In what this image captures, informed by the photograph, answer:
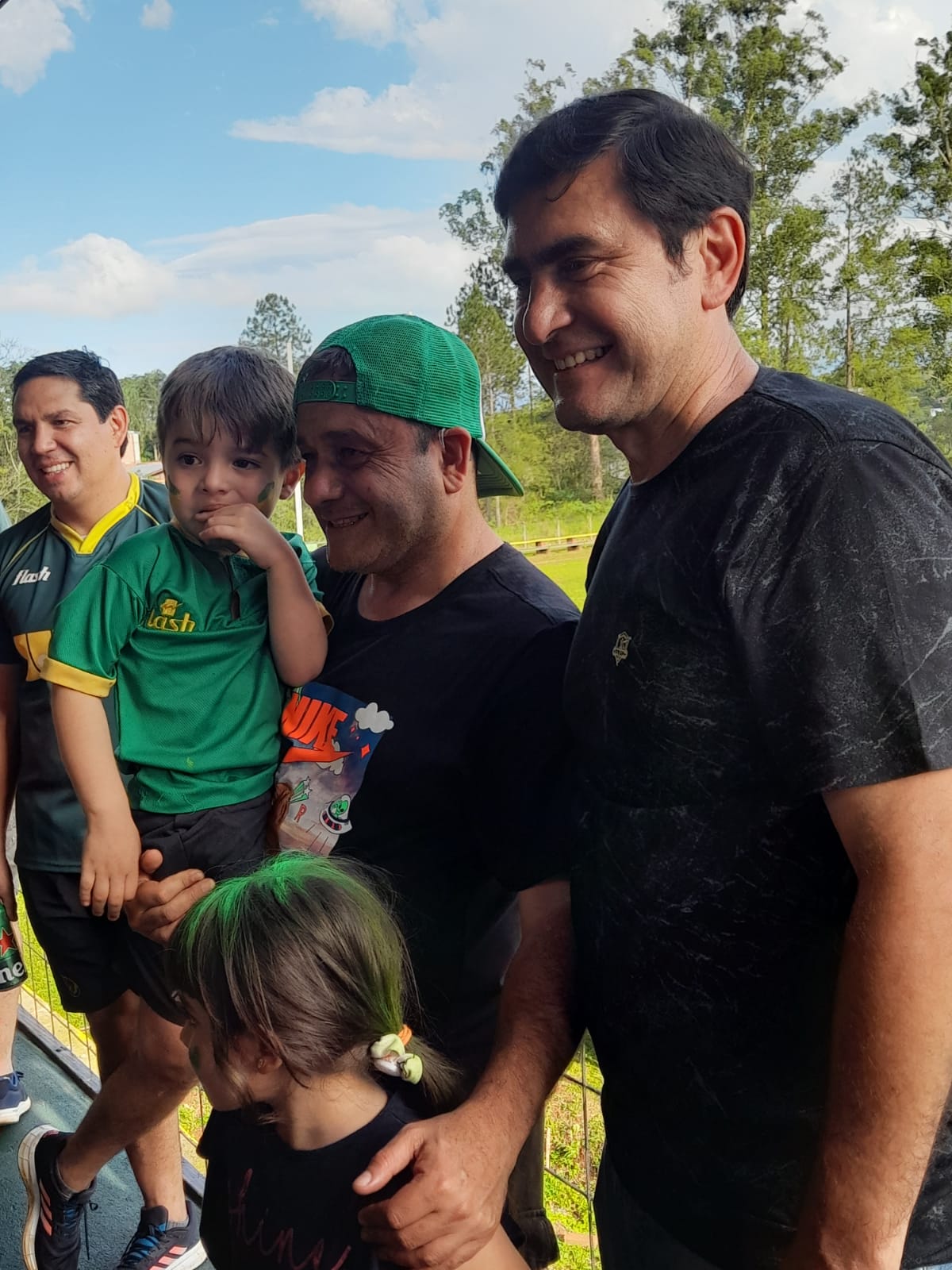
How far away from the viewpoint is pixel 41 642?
82.8 inches

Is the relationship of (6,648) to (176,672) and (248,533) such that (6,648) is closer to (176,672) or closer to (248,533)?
(176,672)

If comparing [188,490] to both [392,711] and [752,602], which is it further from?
[752,602]

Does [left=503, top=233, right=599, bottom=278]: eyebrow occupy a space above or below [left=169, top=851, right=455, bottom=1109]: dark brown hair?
above

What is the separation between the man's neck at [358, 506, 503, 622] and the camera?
1.33m

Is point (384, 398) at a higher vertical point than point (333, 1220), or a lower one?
higher

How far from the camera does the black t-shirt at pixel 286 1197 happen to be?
1013 millimetres

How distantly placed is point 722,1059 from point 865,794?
36 centimetres

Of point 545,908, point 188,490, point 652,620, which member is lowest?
point 545,908

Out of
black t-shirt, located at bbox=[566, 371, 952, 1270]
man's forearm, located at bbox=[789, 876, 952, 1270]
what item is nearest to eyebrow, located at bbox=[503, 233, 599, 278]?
black t-shirt, located at bbox=[566, 371, 952, 1270]

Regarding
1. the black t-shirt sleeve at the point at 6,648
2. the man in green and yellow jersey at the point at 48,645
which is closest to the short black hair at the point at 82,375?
the man in green and yellow jersey at the point at 48,645

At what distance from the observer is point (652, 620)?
93cm

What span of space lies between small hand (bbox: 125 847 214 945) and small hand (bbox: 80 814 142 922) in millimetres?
18

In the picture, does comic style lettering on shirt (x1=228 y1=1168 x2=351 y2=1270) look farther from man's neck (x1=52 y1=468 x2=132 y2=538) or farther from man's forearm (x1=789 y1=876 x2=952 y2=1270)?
man's neck (x1=52 y1=468 x2=132 y2=538)

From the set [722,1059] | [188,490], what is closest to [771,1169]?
[722,1059]
